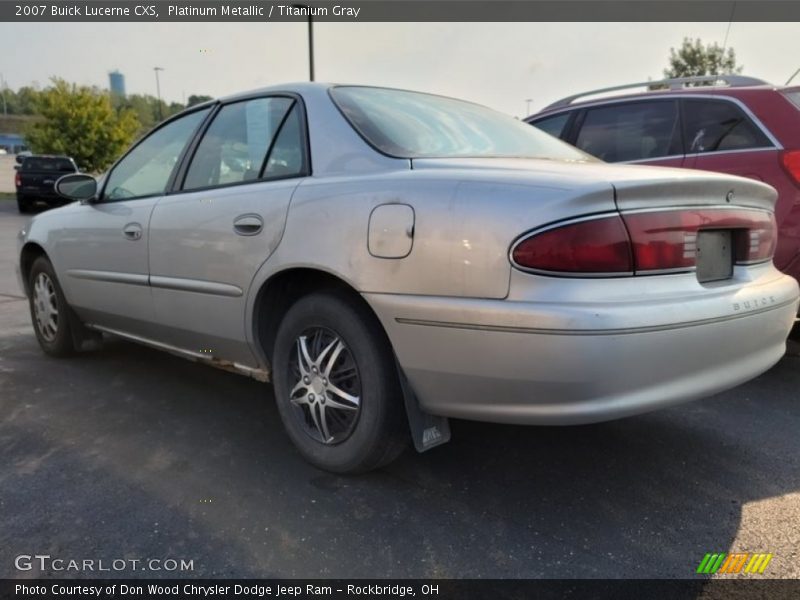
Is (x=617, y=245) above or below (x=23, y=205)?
above

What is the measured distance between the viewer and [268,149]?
9.52ft

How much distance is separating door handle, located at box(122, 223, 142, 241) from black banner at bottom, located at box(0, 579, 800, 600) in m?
1.85

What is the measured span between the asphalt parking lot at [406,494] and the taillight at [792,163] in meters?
1.27

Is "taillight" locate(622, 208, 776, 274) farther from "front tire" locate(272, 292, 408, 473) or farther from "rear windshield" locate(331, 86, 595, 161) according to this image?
"front tire" locate(272, 292, 408, 473)

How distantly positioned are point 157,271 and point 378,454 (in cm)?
157

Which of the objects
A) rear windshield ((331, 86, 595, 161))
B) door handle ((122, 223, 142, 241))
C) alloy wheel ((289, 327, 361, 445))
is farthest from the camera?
door handle ((122, 223, 142, 241))

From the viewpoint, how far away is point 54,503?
7.89 ft

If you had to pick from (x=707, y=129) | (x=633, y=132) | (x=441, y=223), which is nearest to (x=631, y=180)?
(x=441, y=223)

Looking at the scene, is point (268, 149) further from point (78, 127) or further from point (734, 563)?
point (78, 127)

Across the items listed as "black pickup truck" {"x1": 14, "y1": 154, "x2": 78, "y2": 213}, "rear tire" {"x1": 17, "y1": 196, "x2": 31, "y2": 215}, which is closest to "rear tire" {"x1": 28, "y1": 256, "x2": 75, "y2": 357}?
"black pickup truck" {"x1": 14, "y1": 154, "x2": 78, "y2": 213}

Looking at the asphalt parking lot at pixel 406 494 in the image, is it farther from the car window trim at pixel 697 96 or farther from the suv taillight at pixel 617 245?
the car window trim at pixel 697 96

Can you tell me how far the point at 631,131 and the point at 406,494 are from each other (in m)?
3.59

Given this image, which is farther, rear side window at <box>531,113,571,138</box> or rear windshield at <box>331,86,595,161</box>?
rear side window at <box>531,113,571,138</box>

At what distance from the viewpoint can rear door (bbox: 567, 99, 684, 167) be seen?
15.0 feet
